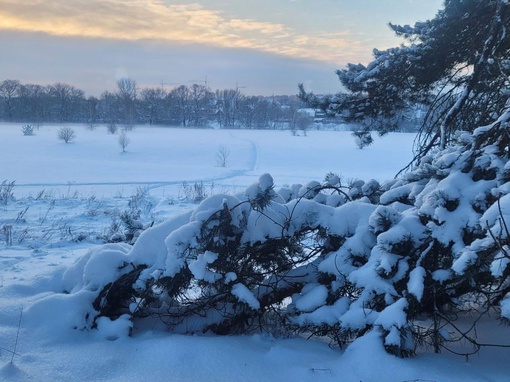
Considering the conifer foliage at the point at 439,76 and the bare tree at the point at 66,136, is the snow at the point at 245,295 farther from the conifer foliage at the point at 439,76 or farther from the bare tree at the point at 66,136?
the bare tree at the point at 66,136

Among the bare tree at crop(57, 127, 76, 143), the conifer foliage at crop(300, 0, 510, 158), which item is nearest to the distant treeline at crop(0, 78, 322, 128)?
the bare tree at crop(57, 127, 76, 143)

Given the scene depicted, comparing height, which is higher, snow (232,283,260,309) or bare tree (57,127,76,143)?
snow (232,283,260,309)

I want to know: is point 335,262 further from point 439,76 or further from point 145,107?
point 145,107

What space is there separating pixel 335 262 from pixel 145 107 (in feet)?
313

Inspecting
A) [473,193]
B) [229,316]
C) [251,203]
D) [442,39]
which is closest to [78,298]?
[229,316]

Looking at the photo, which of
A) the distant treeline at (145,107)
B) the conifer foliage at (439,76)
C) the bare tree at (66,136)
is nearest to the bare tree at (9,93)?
the distant treeline at (145,107)

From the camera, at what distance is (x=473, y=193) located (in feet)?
8.60

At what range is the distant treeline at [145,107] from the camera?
84312 millimetres

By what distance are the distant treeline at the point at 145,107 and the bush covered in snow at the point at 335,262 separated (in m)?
79.2

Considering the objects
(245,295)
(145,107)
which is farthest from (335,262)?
(145,107)

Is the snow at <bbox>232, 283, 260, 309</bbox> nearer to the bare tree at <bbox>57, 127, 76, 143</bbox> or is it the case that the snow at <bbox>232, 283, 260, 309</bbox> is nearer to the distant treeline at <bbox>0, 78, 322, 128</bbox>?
the bare tree at <bbox>57, 127, 76, 143</bbox>

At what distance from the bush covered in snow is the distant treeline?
79219 mm

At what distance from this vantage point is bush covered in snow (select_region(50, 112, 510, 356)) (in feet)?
8.44

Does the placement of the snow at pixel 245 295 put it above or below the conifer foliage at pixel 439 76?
below
